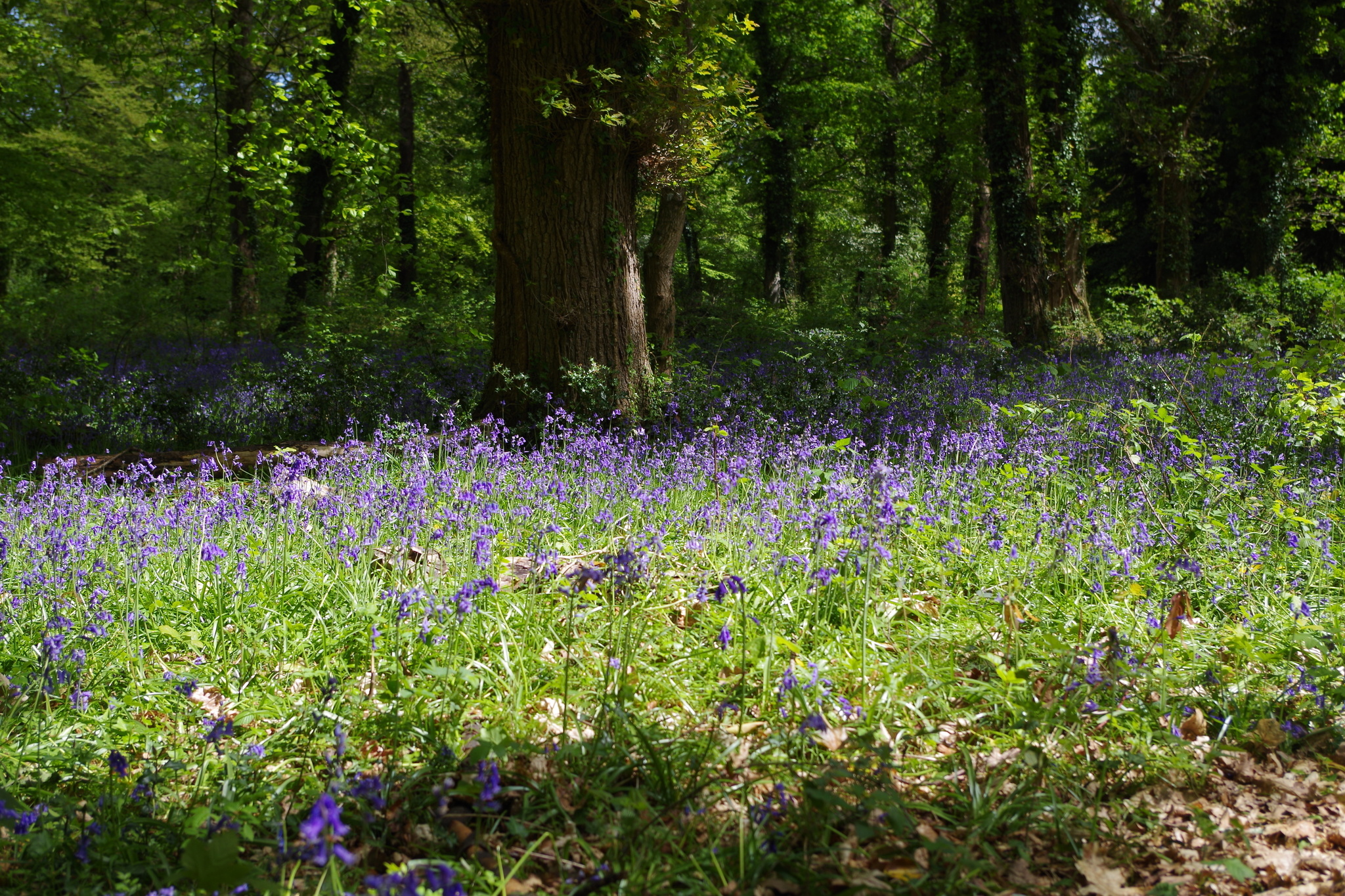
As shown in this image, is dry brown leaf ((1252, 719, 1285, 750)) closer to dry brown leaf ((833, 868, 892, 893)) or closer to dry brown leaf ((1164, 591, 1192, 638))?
dry brown leaf ((1164, 591, 1192, 638))

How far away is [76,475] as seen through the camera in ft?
17.4

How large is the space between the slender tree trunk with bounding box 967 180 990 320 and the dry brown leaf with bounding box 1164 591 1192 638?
57.9ft

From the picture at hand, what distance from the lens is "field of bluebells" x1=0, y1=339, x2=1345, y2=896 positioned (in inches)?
80.9

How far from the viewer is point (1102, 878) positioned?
204 cm

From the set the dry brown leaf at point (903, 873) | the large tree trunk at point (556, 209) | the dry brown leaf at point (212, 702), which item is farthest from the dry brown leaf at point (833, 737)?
the large tree trunk at point (556, 209)

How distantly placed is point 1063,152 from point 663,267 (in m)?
7.69

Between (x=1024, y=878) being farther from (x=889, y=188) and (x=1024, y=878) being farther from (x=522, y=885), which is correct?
(x=889, y=188)

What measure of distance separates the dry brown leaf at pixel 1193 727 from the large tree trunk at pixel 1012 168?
1084 centimetres

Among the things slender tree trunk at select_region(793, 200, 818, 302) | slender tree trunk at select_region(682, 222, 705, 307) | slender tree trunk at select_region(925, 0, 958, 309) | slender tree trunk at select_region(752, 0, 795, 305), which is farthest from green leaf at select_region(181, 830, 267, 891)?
slender tree trunk at select_region(682, 222, 705, 307)

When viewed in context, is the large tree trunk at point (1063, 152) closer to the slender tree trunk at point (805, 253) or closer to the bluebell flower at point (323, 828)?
the slender tree trunk at point (805, 253)

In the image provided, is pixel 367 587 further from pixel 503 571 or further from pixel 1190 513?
pixel 1190 513

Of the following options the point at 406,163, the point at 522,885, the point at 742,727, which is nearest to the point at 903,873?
the point at 742,727

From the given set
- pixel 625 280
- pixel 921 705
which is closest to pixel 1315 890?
pixel 921 705

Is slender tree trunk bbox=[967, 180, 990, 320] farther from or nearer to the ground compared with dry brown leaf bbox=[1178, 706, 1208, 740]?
farther from the ground
